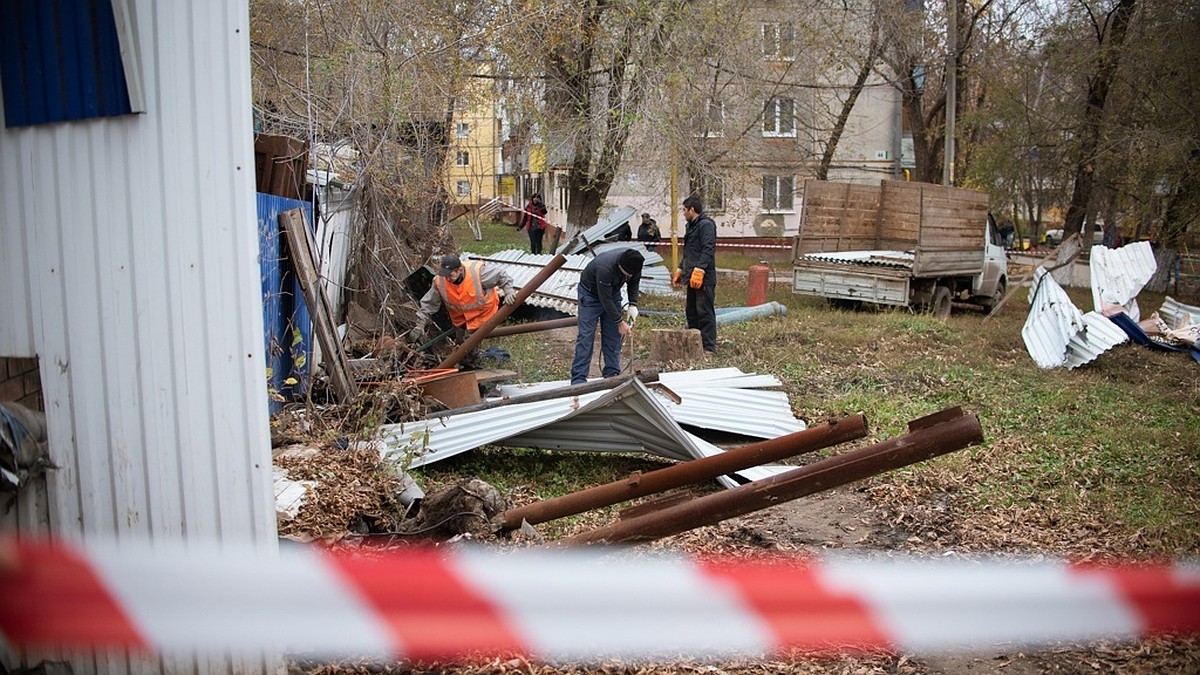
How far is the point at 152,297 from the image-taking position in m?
3.13

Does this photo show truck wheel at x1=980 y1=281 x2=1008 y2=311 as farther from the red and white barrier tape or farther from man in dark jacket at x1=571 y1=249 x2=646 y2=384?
the red and white barrier tape

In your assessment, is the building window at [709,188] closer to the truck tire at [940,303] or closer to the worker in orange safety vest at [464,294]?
the truck tire at [940,303]

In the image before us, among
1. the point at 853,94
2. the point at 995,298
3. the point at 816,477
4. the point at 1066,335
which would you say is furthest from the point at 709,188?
the point at 816,477

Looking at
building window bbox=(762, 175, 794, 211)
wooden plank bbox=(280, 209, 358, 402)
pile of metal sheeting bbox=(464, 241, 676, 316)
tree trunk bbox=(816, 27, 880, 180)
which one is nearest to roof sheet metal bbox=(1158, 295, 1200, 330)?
pile of metal sheeting bbox=(464, 241, 676, 316)

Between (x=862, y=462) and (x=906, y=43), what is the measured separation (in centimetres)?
2312

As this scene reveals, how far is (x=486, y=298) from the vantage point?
32.7 feet

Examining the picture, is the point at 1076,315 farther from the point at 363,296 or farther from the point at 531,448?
the point at 363,296

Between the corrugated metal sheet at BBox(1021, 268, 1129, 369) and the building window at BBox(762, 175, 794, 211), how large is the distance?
22247mm

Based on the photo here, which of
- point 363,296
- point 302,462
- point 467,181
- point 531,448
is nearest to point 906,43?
point 467,181

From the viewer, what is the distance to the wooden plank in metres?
7.18

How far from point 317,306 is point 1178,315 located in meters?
12.6

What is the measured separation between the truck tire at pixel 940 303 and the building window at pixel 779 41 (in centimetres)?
791

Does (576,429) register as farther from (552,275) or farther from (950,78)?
(950,78)

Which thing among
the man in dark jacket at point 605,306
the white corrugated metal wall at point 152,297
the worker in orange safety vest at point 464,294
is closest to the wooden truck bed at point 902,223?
the man in dark jacket at point 605,306
